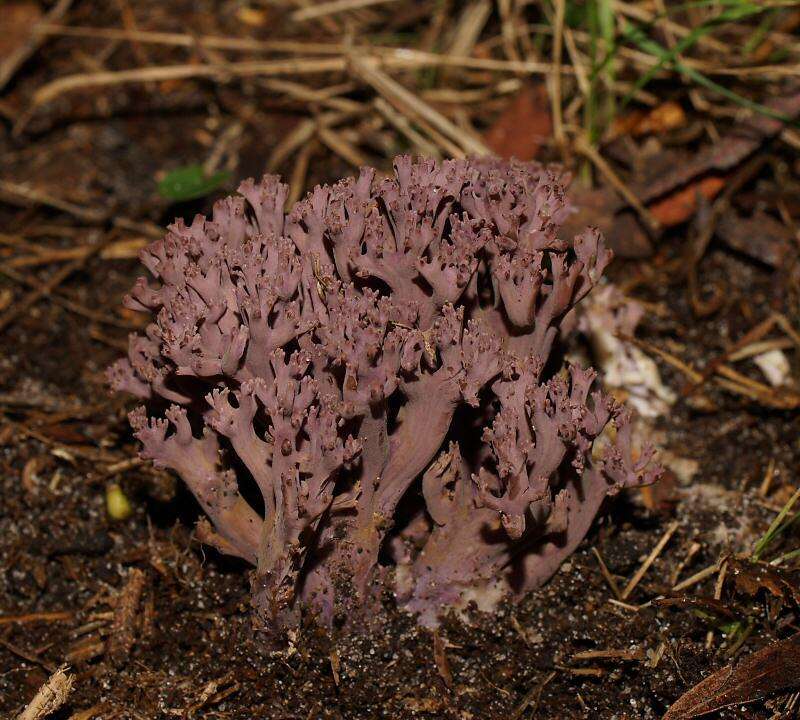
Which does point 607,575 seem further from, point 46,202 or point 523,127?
point 46,202

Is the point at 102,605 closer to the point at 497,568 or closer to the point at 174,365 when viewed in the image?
the point at 174,365

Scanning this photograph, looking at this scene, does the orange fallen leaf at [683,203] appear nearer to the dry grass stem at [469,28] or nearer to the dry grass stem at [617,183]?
the dry grass stem at [617,183]

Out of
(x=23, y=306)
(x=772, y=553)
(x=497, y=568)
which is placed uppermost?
(x=23, y=306)

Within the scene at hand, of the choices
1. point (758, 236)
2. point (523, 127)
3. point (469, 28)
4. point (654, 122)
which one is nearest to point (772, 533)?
point (758, 236)

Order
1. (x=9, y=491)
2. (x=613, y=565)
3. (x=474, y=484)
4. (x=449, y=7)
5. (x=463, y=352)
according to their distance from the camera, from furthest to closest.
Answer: (x=449, y=7)
(x=9, y=491)
(x=613, y=565)
(x=474, y=484)
(x=463, y=352)

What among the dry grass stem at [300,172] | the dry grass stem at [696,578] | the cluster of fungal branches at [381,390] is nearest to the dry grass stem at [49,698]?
the cluster of fungal branches at [381,390]

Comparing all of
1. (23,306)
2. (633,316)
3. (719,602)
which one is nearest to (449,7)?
(633,316)

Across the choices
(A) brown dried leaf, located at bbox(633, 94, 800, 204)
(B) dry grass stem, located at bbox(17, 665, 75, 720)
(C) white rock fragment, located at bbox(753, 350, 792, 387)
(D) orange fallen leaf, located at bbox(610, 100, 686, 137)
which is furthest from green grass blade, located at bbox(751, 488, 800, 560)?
(D) orange fallen leaf, located at bbox(610, 100, 686, 137)
